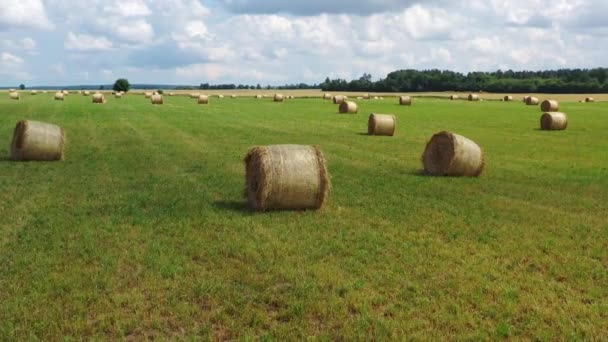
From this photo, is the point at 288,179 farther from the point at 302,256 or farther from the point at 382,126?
the point at 382,126

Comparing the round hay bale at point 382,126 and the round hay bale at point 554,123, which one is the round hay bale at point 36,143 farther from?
the round hay bale at point 554,123

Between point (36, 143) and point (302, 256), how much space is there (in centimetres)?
1448

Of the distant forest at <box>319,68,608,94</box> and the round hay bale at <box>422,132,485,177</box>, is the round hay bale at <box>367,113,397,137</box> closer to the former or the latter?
the round hay bale at <box>422,132,485,177</box>

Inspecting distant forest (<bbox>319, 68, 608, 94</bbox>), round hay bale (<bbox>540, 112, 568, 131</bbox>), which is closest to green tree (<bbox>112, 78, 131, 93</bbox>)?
distant forest (<bbox>319, 68, 608, 94</bbox>)

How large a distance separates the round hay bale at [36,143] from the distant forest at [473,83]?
11870cm

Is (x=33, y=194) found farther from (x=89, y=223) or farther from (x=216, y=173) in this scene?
(x=216, y=173)

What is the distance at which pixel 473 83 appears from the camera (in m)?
151

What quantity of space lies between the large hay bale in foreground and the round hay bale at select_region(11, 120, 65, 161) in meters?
10.6

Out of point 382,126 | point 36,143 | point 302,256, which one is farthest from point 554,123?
point 302,256

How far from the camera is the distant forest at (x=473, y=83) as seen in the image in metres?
129

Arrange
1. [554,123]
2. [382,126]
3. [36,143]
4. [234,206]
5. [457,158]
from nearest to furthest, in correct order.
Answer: [234,206], [457,158], [36,143], [382,126], [554,123]

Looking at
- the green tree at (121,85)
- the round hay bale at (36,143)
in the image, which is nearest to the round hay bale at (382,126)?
the round hay bale at (36,143)

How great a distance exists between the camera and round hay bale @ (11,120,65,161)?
864 inches

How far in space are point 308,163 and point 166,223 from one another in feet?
11.1
